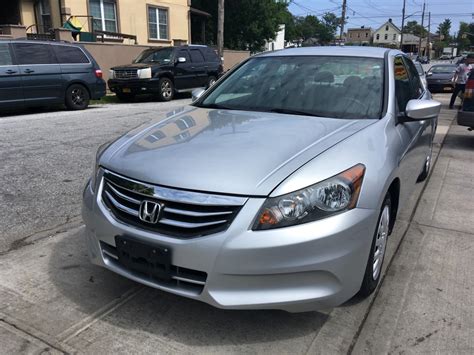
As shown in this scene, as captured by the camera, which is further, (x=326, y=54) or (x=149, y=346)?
(x=326, y=54)

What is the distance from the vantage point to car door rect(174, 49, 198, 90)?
16.2m

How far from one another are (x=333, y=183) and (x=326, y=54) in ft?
6.76

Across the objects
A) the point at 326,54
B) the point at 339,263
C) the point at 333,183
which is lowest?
the point at 339,263

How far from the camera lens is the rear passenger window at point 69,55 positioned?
12.2 meters

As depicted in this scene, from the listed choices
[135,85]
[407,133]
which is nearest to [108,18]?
[135,85]

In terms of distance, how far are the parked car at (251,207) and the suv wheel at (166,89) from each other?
1253cm

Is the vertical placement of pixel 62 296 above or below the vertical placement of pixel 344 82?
below

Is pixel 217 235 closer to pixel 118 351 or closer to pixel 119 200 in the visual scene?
pixel 119 200

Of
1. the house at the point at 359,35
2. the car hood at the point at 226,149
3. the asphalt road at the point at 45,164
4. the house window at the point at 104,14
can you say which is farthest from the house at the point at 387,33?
the car hood at the point at 226,149

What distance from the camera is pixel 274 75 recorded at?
4113mm

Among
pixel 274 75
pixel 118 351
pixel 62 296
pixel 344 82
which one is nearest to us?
pixel 118 351

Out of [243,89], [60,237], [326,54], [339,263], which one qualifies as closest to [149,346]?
[339,263]

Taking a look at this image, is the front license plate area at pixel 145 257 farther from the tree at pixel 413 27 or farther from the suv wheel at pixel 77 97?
the tree at pixel 413 27

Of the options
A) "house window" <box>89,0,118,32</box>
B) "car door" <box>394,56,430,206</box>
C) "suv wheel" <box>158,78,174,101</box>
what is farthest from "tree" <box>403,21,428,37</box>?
"car door" <box>394,56,430,206</box>
